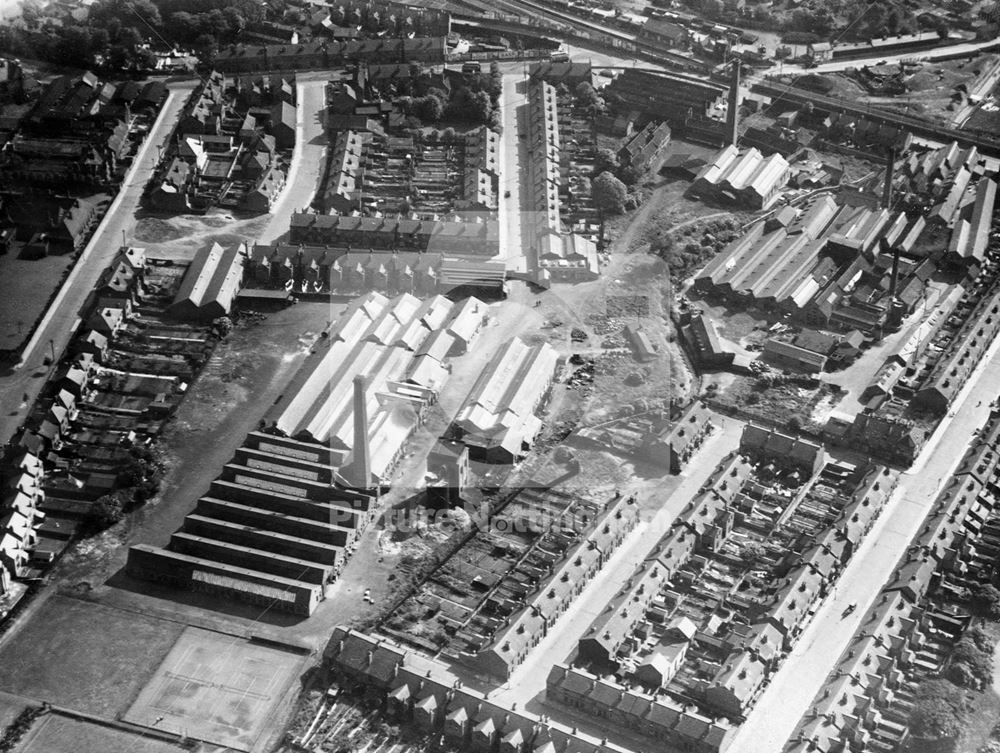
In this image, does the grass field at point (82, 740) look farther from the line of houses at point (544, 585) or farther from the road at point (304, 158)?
the road at point (304, 158)

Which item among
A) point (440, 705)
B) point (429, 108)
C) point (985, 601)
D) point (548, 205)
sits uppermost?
point (429, 108)

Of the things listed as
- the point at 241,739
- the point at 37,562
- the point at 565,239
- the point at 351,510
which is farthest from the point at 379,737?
the point at 565,239

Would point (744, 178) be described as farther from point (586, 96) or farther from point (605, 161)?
point (586, 96)

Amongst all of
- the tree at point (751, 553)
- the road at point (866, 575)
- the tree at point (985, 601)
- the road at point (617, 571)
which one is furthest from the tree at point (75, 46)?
the tree at point (985, 601)

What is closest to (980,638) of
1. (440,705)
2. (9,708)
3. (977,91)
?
(440,705)

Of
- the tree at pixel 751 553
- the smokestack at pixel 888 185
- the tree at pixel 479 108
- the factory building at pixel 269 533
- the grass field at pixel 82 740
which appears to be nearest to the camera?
the grass field at pixel 82 740

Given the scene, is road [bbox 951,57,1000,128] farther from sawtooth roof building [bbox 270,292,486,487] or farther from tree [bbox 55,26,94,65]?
tree [bbox 55,26,94,65]
